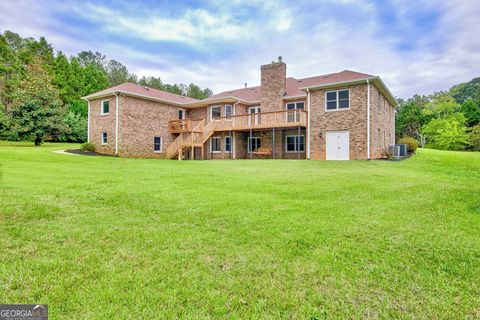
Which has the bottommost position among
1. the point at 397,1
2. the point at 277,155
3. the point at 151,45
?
the point at 277,155

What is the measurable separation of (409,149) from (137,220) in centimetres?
2359

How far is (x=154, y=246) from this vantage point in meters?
3.76

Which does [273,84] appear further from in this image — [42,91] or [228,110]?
[42,91]

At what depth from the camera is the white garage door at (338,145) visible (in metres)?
18.7

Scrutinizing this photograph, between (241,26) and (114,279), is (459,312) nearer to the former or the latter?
(114,279)

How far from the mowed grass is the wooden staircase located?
15.7 m

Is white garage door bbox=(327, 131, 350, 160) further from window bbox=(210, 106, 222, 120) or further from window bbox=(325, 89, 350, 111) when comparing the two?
window bbox=(210, 106, 222, 120)

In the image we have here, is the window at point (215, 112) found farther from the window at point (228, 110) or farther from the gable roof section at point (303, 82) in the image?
the gable roof section at point (303, 82)

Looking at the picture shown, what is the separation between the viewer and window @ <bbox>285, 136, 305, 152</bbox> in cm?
2177

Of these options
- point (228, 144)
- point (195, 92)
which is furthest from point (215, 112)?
point (195, 92)

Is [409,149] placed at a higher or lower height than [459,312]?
higher

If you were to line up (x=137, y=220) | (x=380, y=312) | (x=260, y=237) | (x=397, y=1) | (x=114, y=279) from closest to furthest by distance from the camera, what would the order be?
1. (x=380, y=312)
2. (x=114, y=279)
3. (x=260, y=237)
4. (x=137, y=220)
5. (x=397, y=1)

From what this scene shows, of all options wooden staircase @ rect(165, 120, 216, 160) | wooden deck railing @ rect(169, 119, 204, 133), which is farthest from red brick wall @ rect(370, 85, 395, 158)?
wooden deck railing @ rect(169, 119, 204, 133)

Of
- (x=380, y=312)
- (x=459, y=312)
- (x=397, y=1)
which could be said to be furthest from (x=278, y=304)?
(x=397, y=1)
